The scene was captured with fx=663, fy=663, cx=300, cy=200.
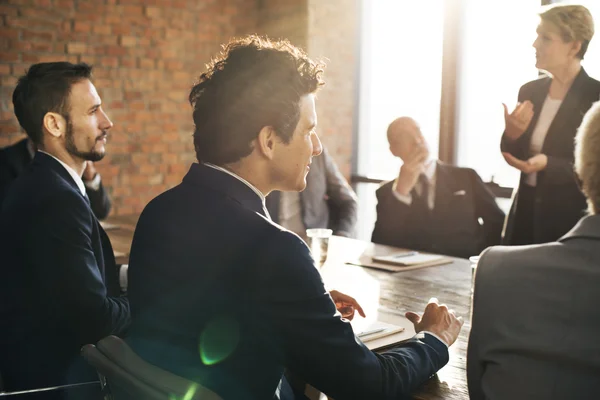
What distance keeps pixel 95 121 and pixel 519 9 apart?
295 cm

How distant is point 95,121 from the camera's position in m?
2.15

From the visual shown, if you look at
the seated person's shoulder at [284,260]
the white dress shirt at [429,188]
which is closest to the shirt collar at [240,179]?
the seated person's shoulder at [284,260]

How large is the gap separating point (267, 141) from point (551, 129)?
6.73 feet

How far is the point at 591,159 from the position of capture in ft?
3.68

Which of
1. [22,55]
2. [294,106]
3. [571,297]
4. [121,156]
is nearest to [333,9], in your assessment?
[121,156]

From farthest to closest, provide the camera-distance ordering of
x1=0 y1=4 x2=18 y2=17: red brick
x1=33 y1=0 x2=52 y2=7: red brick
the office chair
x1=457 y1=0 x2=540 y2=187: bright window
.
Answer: x1=33 y1=0 x2=52 y2=7: red brick < x1=0 y1=4 x2=18 y2=17: red brick < x1=457 y1=0 x2=540 y2=187: bright window < the office chair

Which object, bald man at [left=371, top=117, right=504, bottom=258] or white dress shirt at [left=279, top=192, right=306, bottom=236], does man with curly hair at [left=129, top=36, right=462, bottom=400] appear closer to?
bald man at [left=371, top=117, right=504, bottom=258]

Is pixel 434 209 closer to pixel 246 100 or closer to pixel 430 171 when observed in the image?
pixel 430 171

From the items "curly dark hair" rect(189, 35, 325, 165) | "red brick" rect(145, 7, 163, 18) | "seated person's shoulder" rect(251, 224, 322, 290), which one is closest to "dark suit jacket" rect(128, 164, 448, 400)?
"seated person's shoulder" rect(251, 224, 322, 290)

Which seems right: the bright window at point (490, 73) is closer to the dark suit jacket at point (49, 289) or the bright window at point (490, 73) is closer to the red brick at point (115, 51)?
the red brick at point (115, 51)

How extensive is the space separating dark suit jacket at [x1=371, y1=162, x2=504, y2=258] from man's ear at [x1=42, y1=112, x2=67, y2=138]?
1.91 meters

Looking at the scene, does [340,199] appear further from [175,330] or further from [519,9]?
[175,330]

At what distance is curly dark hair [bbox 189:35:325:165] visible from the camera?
1.24 meters

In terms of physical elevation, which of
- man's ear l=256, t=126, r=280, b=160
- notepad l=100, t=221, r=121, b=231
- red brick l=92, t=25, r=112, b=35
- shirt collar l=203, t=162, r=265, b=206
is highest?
red brick l=92, t=25, r=112, b=35
